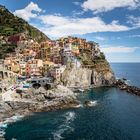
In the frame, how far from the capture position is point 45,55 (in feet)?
391

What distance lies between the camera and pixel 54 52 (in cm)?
11750

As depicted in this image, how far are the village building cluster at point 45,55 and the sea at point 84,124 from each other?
28544 millimetres

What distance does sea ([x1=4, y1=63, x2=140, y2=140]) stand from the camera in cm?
5528

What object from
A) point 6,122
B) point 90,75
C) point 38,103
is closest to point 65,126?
point 6,122

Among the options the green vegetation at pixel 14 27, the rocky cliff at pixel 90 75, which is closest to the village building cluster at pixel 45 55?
the rocky cliff at pixel 90 75

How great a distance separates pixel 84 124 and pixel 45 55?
6074cm

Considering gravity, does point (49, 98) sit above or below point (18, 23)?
below

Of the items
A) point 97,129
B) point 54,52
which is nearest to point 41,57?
point 54,52

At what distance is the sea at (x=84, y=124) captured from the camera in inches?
2176

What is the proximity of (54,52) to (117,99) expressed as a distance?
37.8 meters

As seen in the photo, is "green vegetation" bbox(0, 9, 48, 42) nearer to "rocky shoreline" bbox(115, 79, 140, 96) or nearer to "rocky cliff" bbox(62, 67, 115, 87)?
"rocky cliff" bbox(62, 67, 115, 87)

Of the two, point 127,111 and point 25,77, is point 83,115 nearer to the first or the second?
point 127,111

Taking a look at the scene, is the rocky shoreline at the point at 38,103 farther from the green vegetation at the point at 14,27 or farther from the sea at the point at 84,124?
the green vegetation at the point at 14,27

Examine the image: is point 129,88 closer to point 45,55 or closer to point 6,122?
point 45,55
